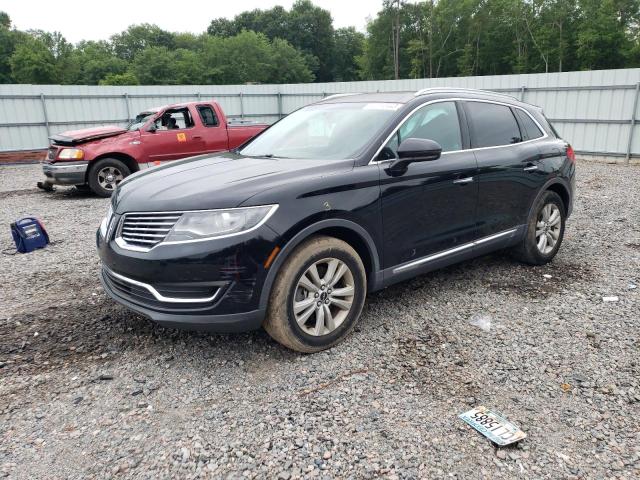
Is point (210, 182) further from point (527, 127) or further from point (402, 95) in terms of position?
point (527, 127)

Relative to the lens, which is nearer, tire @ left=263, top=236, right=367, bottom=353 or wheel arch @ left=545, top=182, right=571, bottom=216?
tire @ left=263, top=236, right=367, bottom=353

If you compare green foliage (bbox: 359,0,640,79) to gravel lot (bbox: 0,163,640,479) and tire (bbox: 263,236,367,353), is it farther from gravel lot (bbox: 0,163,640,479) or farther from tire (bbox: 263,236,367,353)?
tire (bbox: 263,236,367,353)

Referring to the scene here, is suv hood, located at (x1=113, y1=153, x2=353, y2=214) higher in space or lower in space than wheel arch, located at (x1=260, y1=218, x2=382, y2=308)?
higher

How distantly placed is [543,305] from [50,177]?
8996mm

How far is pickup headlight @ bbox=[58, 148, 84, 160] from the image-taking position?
9.63 metres

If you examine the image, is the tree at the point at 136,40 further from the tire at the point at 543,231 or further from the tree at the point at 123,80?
the tire at the point at 543,231

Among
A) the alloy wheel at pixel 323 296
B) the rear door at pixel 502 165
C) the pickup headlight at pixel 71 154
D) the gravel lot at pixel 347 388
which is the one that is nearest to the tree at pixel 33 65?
the pickup headlight at pixel 71 154

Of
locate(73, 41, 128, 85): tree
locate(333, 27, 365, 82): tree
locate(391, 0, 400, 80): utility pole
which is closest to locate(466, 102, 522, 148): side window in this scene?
locate(391, 0, 400, 80): utility pole

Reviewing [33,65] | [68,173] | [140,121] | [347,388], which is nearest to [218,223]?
[347,388]

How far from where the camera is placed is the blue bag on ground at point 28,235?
6227 millimetres

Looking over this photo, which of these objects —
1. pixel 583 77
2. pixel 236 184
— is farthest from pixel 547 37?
pixel 236 184

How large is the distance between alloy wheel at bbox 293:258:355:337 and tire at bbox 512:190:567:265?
7.89ft

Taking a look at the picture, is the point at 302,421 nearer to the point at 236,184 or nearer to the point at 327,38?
the point at 236,184

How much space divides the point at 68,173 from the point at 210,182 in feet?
24.4
